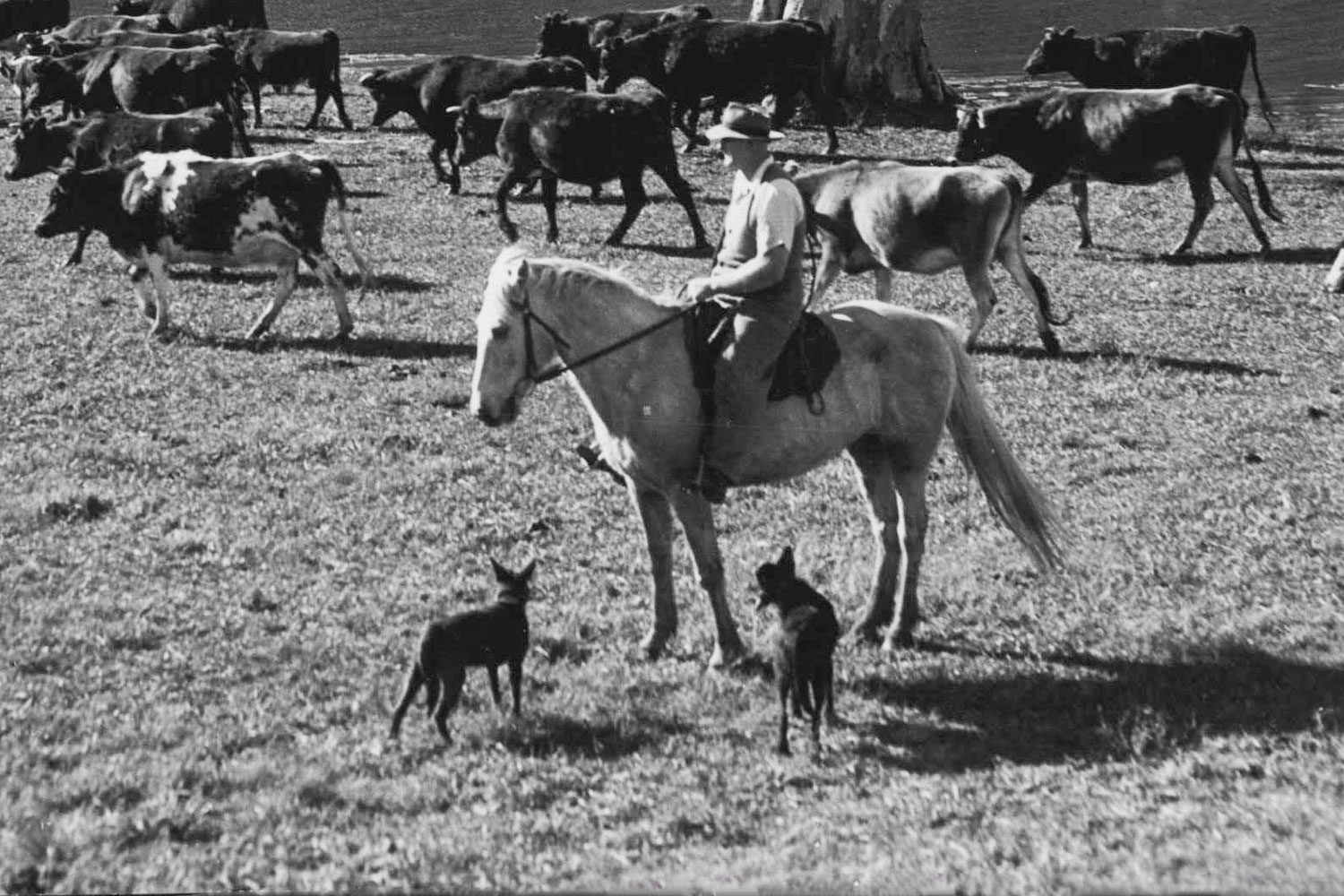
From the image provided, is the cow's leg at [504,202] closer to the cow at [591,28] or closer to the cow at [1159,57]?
the cow at [1159,57]

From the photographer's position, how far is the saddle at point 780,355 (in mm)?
9398

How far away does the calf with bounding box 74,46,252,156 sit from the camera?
88.0 ft

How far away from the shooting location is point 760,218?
29.9ft

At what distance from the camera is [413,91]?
2681cm

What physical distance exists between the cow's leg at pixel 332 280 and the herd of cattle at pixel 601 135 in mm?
19

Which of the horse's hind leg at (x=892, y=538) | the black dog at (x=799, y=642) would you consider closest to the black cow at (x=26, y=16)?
the horse's hind leg at (x=892, y=538)

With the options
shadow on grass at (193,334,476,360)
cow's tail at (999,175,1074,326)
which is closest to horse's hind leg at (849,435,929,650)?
cow's tail at (999,175,1074,326)

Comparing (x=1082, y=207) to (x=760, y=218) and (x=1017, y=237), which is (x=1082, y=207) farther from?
(x=760, y=218)

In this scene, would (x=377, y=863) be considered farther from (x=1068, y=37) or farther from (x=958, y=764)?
(x=1068, y=37)

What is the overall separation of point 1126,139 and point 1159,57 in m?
7.01

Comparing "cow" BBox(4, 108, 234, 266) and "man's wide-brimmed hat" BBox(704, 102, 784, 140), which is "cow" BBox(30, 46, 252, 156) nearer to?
"cow" BBox(4, 108, 234, 266)

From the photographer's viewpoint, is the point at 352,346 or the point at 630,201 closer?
the point at 352,346

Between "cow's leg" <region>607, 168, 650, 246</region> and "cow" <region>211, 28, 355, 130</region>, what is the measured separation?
32.5ft

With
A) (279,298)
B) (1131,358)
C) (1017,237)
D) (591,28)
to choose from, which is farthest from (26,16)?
(1131,358)
